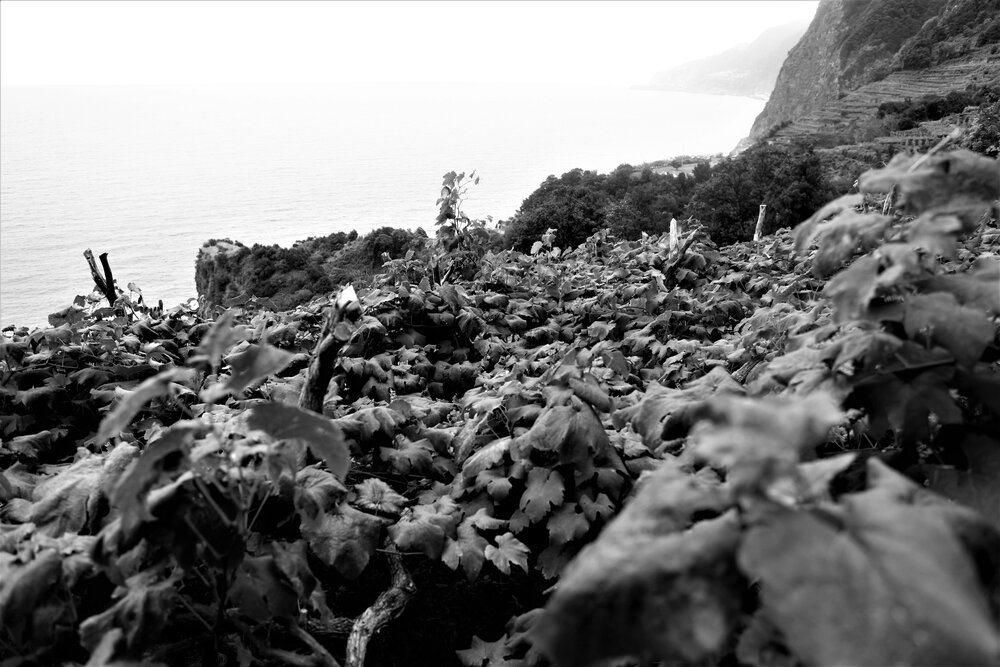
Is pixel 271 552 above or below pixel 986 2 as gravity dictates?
below

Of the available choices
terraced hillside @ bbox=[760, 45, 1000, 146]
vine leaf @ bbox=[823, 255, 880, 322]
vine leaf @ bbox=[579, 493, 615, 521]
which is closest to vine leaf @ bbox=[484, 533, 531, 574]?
vine leaf @ bbox=[579, 493, 615, 521]

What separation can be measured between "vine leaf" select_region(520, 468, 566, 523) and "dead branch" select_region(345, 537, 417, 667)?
1.51 feet

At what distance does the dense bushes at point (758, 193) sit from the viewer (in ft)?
89.9

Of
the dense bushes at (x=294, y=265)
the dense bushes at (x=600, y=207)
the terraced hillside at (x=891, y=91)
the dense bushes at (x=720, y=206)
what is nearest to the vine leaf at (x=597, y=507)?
the dense bushes at (x=600, y=207)

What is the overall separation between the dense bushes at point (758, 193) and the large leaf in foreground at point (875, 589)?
90.0ft

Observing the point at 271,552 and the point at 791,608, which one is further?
the point at 271,552

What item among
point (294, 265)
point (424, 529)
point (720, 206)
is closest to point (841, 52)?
point (720, 206)

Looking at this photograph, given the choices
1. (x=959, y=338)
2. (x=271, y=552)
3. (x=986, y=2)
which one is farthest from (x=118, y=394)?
(x=986, y=2)

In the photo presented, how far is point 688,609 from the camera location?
72cm

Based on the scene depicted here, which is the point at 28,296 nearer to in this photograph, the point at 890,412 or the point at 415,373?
the point at 415,373

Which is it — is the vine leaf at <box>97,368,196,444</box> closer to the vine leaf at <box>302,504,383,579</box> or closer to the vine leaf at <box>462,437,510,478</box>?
the vine leaf at <box>302,504,383,579</box>

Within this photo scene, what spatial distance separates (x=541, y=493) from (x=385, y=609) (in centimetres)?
62

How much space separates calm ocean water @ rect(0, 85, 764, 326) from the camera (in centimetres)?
4800

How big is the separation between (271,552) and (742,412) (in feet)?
4.39
